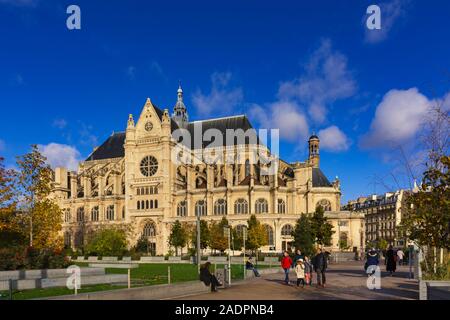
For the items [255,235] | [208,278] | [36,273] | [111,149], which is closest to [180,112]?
[111,149]

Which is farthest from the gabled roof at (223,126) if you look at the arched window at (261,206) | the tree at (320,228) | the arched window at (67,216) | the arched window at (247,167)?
the tree at (320,228)

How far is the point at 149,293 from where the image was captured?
54.5 ft

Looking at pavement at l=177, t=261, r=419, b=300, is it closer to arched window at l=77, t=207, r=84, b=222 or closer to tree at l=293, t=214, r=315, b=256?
tree at l=293, t=214, r=315, b=256

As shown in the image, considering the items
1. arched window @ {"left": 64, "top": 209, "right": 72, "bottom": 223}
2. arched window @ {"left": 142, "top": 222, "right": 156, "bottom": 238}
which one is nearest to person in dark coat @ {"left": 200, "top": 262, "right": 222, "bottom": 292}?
arched window @ {"left": 142, "top": 222, "right": 156, "bottom": 238}

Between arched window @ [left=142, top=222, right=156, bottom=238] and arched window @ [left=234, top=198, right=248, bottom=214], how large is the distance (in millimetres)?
14295

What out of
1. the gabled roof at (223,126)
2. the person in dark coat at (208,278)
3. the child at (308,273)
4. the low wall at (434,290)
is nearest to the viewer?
the low wall at (434,290)

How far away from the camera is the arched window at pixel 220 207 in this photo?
7125cm

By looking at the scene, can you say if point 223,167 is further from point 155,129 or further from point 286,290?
point 286,290

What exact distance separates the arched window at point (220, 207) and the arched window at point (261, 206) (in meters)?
5.08

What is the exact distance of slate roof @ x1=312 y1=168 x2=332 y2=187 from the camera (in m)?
75.5

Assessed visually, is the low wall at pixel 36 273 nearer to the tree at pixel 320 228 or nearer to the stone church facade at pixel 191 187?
the tree at pixel 320 228

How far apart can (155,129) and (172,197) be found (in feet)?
39.3

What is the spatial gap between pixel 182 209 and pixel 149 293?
193 feet
